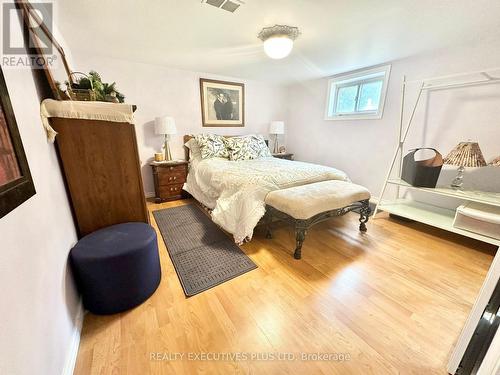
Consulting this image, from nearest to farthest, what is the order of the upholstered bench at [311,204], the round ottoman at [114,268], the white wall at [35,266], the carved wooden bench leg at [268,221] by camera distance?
1. the white wall at [35,266]
2. the round ottoman at [114,268]
3. the upholstered bench at [311,204]
4. the carved wooden bench leg at [268,221]

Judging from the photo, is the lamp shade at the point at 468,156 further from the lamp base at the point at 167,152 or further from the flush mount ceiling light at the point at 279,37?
the lamp base at the point at 167,152

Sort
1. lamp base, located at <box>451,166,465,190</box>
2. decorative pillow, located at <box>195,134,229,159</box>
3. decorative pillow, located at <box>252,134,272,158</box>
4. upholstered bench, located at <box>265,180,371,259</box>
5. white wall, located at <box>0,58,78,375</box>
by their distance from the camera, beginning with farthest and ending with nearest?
1. decorative pillow, located at <box>252,134,272,158</box>
2. decorative pillow, located at <box>195,134,229,159</box>
3. lamp base, located at <box>451,166,465,190</box>
4. upholstered bench, located at <box>265,180,371,259</box>
5. white wall, located at <box>0,58,78,375</box>

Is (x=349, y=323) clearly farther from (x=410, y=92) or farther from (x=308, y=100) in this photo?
(x=308, y=100)

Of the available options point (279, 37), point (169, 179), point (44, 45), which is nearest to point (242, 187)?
point (279, 37)

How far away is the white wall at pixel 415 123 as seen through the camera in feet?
7.20

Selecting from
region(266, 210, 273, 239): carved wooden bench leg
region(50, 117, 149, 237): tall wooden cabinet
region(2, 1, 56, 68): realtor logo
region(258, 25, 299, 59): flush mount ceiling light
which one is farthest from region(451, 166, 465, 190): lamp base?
region(2, 1, 56, 68): realtor logo

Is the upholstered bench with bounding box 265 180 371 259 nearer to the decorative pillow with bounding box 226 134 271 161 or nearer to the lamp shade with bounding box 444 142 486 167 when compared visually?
the lamp shade with bounding box 444 142 486 167

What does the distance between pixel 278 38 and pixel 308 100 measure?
96.4 inches

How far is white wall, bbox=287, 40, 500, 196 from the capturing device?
2.19 metres

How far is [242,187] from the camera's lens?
7.00 feet

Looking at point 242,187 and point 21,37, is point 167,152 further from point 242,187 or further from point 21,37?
point 21,37

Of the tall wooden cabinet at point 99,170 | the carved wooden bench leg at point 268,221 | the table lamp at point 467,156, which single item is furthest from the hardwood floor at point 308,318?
the table lamp at point 467,156

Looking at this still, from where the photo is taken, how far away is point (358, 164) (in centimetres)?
347

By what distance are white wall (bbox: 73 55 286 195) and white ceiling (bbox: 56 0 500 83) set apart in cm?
20
